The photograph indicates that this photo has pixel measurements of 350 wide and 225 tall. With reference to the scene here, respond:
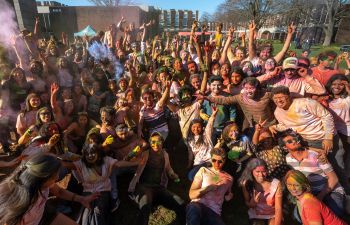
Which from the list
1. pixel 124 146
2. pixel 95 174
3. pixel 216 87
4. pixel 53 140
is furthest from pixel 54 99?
pixel 216 87

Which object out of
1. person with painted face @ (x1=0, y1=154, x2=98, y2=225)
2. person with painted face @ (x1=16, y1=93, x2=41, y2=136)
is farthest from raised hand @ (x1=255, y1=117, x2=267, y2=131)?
person with painted face @ (x1=16, y1=93, x2=41, y2=136)

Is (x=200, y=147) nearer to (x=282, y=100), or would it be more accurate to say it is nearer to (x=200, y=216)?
(x=200, y=216)

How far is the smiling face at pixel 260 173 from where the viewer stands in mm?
3293

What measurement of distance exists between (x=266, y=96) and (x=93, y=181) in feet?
10.6

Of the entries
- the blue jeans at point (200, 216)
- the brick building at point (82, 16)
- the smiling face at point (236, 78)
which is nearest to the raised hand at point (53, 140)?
the blue jeans at point (200, 216)

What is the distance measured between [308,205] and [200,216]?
53.3 inches

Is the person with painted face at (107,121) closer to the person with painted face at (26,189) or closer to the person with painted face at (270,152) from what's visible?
the person with painted face at (26,189)

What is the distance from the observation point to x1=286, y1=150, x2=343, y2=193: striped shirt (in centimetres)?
345

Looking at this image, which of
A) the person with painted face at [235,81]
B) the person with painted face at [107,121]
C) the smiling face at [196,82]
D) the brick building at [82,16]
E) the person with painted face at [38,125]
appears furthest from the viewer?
the brick building at [82,16]

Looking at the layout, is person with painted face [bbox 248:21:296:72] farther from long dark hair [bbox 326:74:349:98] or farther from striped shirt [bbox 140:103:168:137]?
striped shirt [bbox 140:103:168:137]

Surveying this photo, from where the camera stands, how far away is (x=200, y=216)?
10.7 ft

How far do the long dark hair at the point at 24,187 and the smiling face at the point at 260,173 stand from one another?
255 centimetres

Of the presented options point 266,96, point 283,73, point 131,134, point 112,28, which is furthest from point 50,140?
point 112,28

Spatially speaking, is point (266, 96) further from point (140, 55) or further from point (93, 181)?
point (140, 55)
